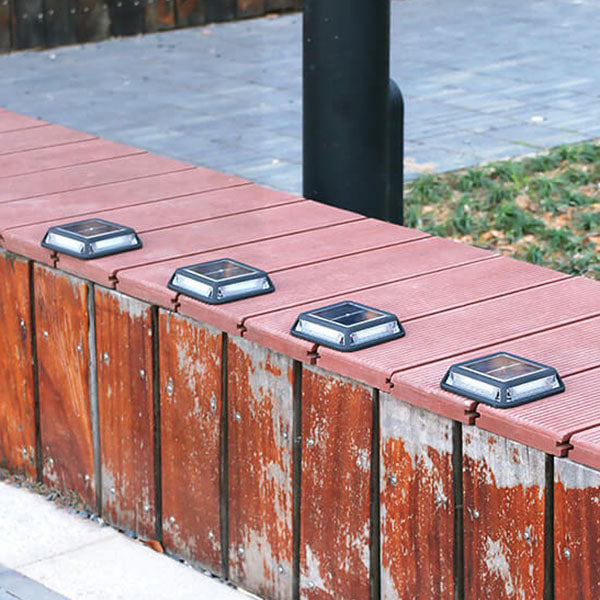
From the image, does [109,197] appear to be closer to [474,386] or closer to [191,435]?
[191,435]

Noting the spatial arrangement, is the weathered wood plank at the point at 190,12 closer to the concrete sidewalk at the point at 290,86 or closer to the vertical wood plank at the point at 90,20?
the concrete sidewalk at the point at 290,86

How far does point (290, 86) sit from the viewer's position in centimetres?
1084

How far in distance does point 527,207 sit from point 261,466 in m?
4.03

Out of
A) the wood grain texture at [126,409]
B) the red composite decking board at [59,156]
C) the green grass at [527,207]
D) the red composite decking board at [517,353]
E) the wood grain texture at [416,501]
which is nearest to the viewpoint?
the red composite decking board at [517,353]

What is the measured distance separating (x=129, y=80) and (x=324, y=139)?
245 inches

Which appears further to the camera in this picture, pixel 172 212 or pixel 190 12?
pixel 190 12

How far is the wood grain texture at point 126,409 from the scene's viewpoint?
14.5 ft

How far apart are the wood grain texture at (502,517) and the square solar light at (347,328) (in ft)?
1.44

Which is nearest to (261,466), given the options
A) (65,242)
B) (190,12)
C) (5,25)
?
(65,242)

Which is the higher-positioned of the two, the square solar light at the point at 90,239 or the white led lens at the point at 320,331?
the square solar light at the point at 90,239

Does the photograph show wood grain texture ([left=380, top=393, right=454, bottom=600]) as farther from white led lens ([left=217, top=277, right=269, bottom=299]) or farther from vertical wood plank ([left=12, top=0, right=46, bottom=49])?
vertical wood plank ([left=12, top=0, right=46, bottom=49])

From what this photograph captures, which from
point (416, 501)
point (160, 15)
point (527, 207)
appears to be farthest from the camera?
point (160, 15)

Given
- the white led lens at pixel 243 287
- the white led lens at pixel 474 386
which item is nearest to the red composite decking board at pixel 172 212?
the white led lens at pixel 243 287

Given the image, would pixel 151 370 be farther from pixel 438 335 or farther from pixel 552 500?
pixel 552 500
